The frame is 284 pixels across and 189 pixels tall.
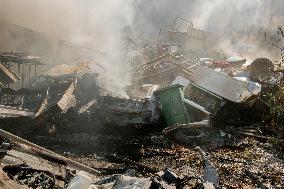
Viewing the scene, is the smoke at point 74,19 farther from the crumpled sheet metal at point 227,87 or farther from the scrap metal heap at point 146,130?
the crumpled sheet metal at point 227,87

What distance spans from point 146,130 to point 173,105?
1.00 meters

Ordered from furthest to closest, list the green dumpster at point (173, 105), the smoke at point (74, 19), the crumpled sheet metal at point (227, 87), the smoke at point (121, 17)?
the smoke at point (121, 17), the smoke at point (74, 19), the crumpled sheet metal at point (227, 87), the green dumpster at point (173, 105)

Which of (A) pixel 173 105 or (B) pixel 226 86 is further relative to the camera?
(B) pixel 226 86

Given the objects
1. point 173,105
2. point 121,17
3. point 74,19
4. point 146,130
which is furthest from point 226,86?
point 121,17

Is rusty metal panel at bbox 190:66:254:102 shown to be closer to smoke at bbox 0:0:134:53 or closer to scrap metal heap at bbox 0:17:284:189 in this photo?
scrap metal heap at bbox 0:17:284:189

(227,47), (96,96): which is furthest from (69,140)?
(227,47)

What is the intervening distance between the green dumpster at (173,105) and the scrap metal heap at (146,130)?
0.03 m

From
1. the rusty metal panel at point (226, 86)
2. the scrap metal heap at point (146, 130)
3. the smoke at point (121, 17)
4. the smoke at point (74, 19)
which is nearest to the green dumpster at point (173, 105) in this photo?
the scrap metal heap at point (146, 130)

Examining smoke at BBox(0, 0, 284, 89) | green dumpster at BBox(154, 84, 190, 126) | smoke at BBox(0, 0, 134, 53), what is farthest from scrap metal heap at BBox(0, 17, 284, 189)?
smoke at BBox(0, 0, 134, 53)

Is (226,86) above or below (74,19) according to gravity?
below

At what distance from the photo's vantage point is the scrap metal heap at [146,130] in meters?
6.99

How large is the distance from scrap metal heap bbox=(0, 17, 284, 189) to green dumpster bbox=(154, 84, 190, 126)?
3 cm

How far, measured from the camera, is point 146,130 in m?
10.2

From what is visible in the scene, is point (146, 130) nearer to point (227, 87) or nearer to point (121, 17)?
point (227, 87)
